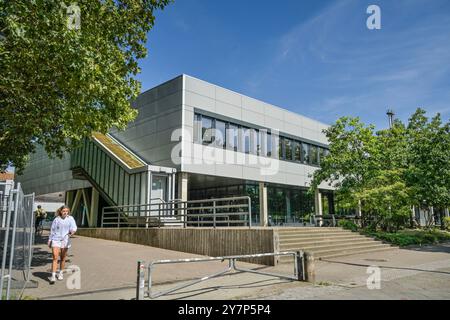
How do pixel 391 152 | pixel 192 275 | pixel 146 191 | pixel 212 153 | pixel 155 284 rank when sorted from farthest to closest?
1. pixel 391 152
2. pixel 212 153
3. pixel 146 191
4. pixel 192 275
5. pixel 155 284

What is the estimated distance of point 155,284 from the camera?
8.38 metres

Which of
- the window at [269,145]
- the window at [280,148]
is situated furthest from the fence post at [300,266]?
the window at [280,148]

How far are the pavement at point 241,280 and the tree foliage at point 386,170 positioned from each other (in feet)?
23.0

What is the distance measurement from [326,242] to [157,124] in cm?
1139

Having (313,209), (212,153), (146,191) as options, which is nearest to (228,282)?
(146,191)

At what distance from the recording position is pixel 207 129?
20.6m

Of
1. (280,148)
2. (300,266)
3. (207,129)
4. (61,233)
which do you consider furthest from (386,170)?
(61,233)

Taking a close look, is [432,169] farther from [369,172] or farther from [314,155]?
[314,155]

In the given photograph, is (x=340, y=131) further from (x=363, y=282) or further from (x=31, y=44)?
(x=31, y=44)

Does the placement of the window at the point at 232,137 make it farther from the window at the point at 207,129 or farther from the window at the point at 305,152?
the window at the point at 305,152

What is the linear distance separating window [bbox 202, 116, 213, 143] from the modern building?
56mm

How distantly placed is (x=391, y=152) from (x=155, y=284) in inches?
744

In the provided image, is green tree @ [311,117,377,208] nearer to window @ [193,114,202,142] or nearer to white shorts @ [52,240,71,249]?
window @ [193,114,202,142]
